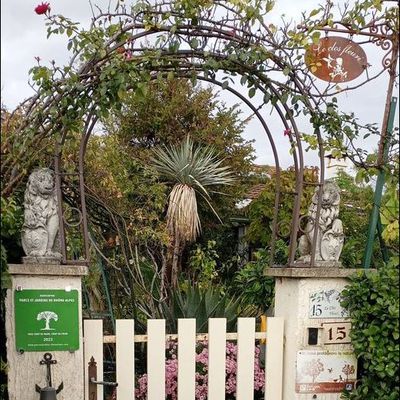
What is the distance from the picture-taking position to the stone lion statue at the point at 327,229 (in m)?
4.03

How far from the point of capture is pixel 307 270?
3914mm

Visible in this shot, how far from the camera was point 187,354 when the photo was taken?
3.86 meters

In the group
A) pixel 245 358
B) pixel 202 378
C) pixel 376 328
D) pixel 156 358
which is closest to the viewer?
pixel 376 328

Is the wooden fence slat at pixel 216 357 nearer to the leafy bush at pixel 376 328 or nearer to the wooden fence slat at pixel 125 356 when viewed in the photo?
the wooden fence slat at pixel 125 356

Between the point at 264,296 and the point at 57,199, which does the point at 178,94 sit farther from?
the point at 57,199

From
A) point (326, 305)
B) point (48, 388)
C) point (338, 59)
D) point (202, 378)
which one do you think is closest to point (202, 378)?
point (202, 378)

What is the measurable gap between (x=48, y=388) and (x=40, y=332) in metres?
0.32

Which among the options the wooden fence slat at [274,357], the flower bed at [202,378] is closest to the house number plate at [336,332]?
the wooden fence slat at [274,357]

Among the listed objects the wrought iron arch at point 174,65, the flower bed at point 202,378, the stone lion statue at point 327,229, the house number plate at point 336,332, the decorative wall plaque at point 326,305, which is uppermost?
the wrought iron arch at point 174,65

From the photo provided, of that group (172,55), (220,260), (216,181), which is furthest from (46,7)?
(220,260)

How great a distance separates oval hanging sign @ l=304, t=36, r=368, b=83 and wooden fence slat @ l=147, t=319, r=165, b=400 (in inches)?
79.8

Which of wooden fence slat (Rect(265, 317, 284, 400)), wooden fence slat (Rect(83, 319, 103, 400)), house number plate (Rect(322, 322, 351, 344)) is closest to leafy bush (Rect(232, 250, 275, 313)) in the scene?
wooden fence slat (Rect(265, 317, 284, 400))

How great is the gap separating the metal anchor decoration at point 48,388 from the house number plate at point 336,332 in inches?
67.5

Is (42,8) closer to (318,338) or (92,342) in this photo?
(92,342)
